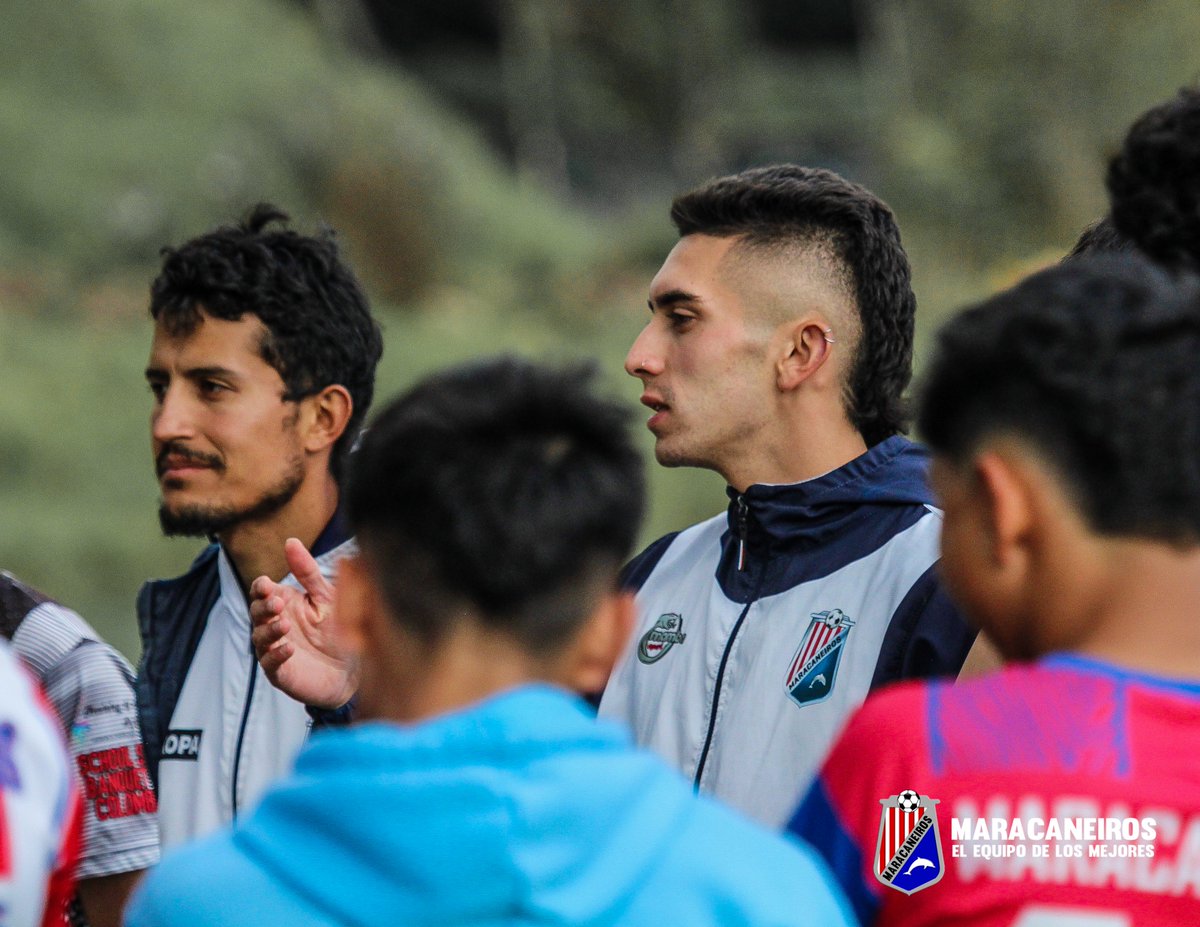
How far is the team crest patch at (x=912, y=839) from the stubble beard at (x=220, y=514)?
2.17 meters

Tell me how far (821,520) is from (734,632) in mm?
284

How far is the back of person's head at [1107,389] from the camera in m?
1.59

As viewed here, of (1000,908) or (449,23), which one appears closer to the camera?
(1000,908)

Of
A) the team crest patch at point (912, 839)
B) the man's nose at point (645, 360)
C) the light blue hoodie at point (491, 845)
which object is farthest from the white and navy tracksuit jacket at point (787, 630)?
the light blue hoodie at point (491, 845)

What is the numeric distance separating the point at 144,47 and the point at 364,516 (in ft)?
64.4

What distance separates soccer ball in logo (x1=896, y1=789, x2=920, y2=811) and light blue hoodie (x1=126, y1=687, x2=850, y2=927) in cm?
16

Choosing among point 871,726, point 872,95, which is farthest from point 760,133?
point 871,726

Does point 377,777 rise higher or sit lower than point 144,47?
lower

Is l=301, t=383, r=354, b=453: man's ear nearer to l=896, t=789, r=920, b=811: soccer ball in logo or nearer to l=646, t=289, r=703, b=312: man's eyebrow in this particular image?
l=646, t=289, r=703, b=312: man's eyebrow

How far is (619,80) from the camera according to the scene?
2502cm

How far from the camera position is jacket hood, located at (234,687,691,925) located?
55.3 inches

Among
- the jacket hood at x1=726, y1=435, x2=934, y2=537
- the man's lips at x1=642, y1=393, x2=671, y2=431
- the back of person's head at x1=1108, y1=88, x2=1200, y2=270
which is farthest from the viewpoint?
the man's lips at x1=642, y1=393, x2=671, y2=431

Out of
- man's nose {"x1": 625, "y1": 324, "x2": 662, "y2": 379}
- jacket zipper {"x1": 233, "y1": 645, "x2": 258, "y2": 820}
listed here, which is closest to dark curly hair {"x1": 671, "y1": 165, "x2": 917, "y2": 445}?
man's nose {"x1": 625, "y1": 324, "x2": 662, "y2": 379}

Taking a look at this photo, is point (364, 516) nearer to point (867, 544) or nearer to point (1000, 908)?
point (1000, 908)
